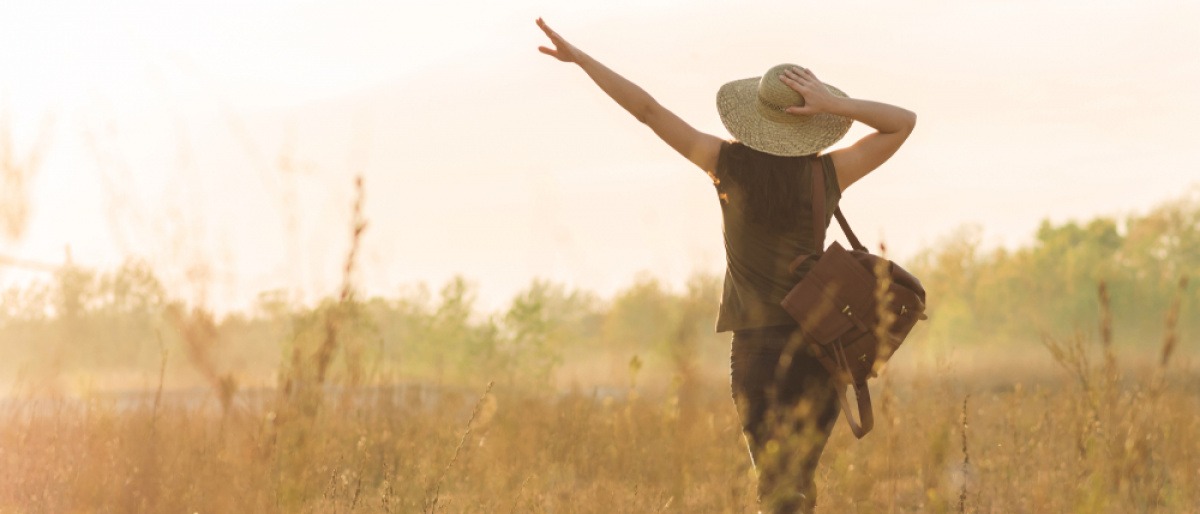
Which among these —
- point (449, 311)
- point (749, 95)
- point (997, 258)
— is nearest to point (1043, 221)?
point (997, 258)

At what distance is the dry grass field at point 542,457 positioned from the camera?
4.19 metres

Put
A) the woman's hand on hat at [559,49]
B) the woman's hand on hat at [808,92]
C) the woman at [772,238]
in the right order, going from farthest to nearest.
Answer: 1. the woman's hand on hat at [559,49]
2. the woman's hand on hat at [808,92]
3. the woman at [772,238]

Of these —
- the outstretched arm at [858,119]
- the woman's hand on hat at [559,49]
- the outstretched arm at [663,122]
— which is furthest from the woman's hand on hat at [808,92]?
the woman's hand on hat at [559,49]

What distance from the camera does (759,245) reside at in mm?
3584

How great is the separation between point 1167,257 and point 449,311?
32.2m

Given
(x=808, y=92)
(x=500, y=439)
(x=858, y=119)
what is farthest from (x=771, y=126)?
(x=500, y=439)

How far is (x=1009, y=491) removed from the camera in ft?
19.4

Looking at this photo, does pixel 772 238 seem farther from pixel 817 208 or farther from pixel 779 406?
pixel 779 406

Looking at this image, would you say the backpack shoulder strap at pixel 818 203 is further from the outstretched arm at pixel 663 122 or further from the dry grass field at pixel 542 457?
the dry grass field at pixel 542 457

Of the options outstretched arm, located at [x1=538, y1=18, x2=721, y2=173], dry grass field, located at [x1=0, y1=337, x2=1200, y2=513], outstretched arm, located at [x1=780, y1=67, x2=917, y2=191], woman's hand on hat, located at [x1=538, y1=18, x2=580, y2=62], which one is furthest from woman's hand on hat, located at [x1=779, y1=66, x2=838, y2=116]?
dry grass field, located at [x1=0, y1=337, x2=1200, y2=513]

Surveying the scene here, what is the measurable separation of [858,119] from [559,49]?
1.12 meters

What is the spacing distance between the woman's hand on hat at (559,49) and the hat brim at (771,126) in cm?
56

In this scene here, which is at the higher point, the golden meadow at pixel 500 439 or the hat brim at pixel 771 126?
the hat brim at pixel 771 126

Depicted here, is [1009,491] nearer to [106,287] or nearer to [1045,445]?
[1045,445]
